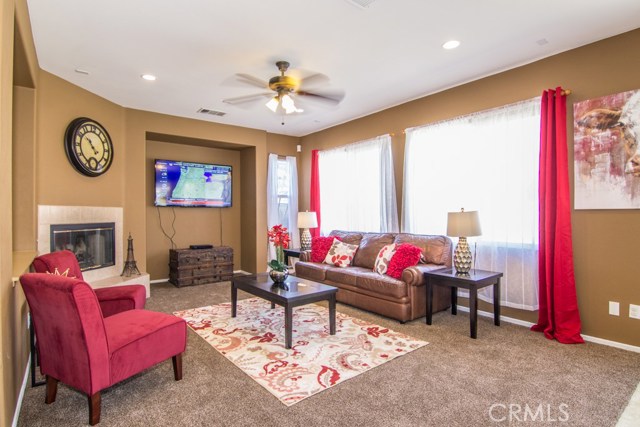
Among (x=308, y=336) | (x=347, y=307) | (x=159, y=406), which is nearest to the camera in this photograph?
(x=159, y=406)

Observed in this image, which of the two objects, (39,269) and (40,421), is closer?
(40,421)

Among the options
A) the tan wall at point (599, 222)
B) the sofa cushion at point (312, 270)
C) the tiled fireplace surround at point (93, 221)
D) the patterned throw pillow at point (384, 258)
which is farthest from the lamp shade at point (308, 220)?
the tan wall at point (599, 222)

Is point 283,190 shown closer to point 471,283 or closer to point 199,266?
point 199,266

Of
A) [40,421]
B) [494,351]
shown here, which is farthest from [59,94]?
[494,351]

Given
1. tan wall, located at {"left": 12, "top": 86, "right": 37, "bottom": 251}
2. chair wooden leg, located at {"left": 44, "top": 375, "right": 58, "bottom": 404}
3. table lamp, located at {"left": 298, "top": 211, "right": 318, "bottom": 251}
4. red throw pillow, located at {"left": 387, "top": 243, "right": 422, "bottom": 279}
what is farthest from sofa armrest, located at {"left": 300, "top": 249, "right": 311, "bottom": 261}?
chair wooden leg, located at {"left": 44, "top": 375, "right": 58, "bottom": 404}

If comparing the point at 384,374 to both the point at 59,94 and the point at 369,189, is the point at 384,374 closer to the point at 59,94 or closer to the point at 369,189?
the point at 369,189

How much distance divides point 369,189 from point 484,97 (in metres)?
2.13

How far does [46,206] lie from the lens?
395 cm

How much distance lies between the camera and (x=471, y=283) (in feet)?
11.1

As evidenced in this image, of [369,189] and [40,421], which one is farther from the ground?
[369,189]

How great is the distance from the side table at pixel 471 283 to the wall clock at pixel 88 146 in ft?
14.4

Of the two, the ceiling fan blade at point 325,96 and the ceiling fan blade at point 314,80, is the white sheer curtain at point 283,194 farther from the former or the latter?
the ceiling fan blade at point 314,80

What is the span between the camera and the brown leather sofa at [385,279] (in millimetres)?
3811

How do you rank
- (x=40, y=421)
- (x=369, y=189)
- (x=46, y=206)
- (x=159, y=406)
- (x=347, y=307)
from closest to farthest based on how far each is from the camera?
(x=40, y=421) → (x=159, y=406) → (x=46, y=206) → (x=347, y=307) → (x=369, y=189)
